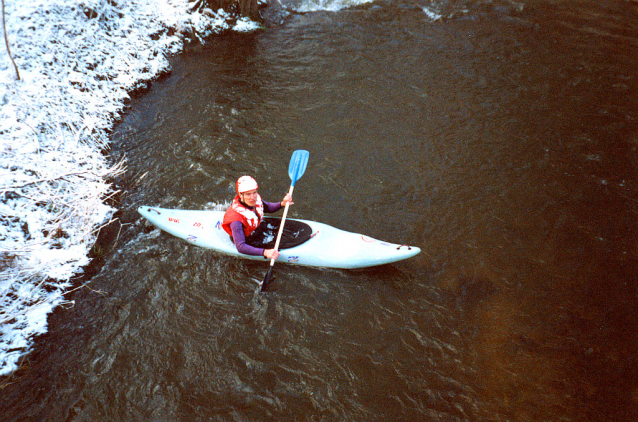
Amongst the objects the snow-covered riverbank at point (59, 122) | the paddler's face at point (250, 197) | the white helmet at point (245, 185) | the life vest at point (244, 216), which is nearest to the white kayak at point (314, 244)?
the life vest at point (244, 216)

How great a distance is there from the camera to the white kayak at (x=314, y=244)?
468 cm

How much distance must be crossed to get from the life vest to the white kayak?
0.28 meters

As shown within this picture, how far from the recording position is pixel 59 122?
5.90 metres

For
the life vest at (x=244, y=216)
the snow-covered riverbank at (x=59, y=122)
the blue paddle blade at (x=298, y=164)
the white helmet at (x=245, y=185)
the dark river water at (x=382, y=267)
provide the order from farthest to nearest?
the blue paddle blade at (x=298, y=164), the life vest at (x=244, y=216), the white helmet at (x=245, y=185), the snow-covered riverbank at (x=59, y=122), the dark river water at (x=382, y=267)

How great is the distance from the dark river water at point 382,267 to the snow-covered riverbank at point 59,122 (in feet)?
0.99

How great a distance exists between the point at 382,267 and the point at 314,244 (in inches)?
32.1

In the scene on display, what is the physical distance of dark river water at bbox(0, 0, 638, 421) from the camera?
3719mm

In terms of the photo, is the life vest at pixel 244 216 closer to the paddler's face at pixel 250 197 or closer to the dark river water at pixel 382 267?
the paddler's face at pixel 250 197

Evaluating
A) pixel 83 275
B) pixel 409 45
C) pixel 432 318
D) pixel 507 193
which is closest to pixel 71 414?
pixel 83 275

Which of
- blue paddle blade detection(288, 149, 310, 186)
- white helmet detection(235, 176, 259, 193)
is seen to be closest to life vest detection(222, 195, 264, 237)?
white helmet detection(235, 176, 259, 193)

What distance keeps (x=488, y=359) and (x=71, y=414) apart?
11.9 ft

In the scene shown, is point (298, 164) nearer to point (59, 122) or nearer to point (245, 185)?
point (245, 185)

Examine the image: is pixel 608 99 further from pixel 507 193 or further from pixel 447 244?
pixel 447 244

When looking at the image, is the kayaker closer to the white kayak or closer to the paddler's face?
the paddler's face
